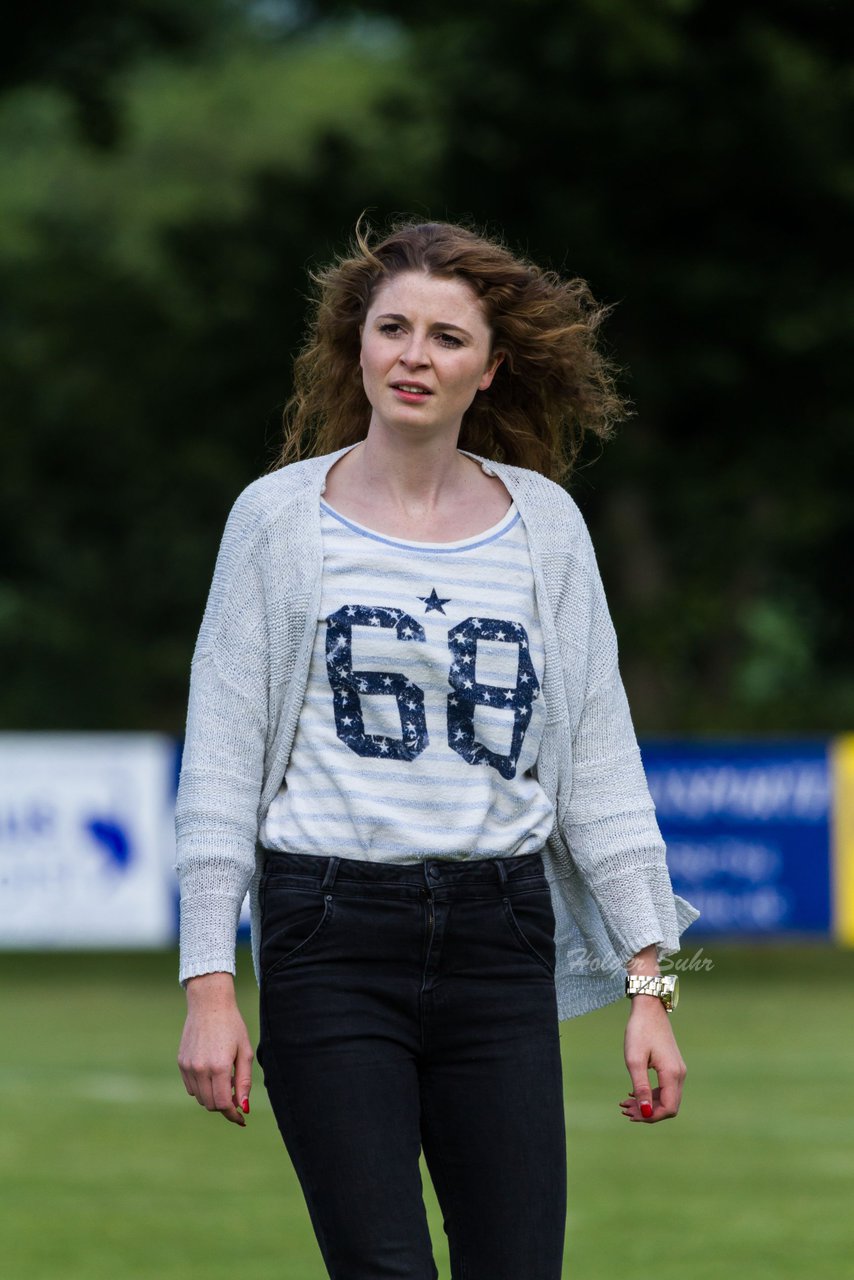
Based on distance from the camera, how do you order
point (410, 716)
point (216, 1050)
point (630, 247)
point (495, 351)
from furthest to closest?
point (630, 247) → point (495, 351) → point (410, 716) → point (216, 1050)

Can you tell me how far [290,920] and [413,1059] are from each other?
0.28 metres

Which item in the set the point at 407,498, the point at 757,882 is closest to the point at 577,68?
the point at 757,882

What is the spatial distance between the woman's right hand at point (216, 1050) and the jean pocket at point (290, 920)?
84 millimetres

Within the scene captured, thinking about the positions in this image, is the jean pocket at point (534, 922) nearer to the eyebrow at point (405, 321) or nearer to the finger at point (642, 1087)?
the finger at point (642, 1087)

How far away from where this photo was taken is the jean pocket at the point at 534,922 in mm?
3551

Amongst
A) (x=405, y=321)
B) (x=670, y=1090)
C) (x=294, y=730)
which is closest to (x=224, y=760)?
(x=294, y=730)

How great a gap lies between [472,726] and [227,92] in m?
40.6

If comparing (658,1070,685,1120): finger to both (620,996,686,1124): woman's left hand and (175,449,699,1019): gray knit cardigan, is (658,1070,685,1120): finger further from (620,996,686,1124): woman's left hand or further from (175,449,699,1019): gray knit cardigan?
(175,449,699,1019): gray knit cardigan

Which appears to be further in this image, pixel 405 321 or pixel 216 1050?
pixel 405 321

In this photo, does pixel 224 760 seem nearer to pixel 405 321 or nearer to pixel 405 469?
pixel 405 469

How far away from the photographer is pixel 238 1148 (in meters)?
9.53

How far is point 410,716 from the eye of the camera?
3.52m

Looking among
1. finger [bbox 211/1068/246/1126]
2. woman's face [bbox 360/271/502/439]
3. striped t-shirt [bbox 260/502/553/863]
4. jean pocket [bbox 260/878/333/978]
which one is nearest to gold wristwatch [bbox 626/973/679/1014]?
striped t-shirt [bbox 260/502/553/863]

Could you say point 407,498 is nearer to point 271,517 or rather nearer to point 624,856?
point 271,517
